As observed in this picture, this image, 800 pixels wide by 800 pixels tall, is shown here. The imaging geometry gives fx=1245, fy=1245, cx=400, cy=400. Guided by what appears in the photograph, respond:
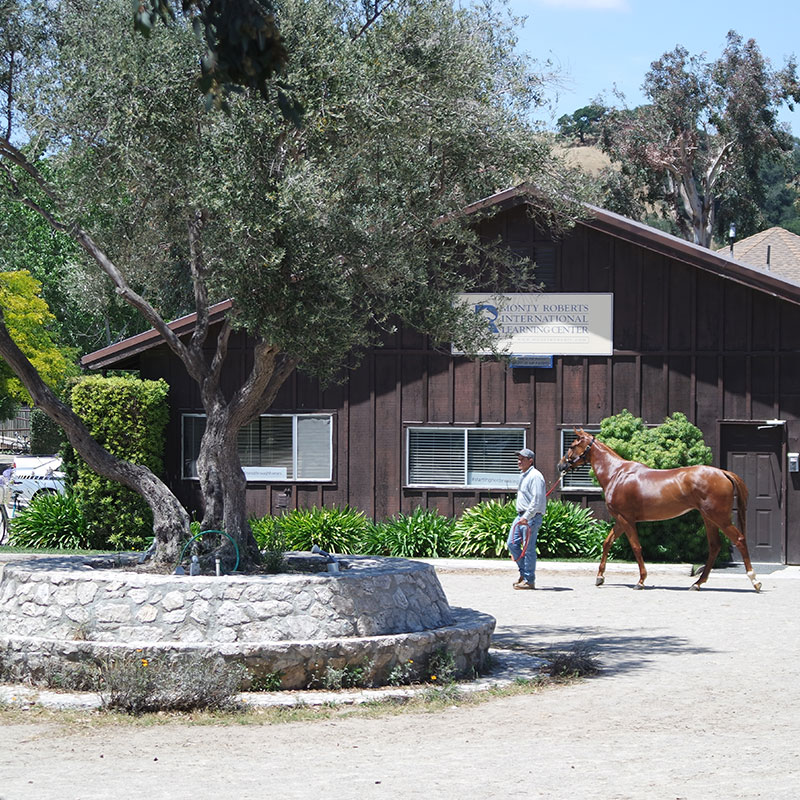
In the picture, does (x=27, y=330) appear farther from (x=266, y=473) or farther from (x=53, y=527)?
(x=266, y=473)

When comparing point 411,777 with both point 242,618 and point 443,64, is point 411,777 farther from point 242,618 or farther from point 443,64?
point 443,64

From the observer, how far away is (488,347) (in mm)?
13047

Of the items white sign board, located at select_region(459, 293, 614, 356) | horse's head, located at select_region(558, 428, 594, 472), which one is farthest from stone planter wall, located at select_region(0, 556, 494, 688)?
white sign board, located at select_region(459, 293, 614, 356)

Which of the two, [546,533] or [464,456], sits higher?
[464,456]

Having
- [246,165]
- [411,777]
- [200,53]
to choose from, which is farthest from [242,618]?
[200,53]

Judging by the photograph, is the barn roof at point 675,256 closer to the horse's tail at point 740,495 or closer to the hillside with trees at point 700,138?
the horse's tail at point 740,495

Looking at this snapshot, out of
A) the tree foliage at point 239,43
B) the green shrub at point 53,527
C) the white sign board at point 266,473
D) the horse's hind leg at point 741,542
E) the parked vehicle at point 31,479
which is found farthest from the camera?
the parked vehicle at point 31,479

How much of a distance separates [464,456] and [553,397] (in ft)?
6.53

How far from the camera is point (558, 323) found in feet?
74.1

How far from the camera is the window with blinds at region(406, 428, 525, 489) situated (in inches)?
902

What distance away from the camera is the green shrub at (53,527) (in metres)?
23.3

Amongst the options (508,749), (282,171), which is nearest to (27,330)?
(282,171)

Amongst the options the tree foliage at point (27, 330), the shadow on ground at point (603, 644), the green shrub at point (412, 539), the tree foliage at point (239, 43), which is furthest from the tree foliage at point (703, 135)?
the tree foliage at point (239, 43)

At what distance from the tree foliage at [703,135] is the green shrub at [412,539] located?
26796mm
